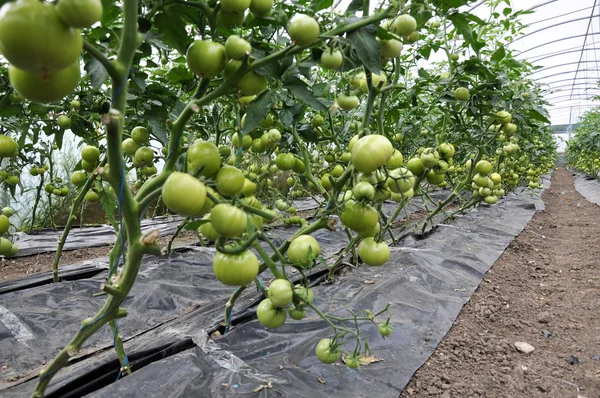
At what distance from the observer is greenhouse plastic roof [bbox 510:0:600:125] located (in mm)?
12164

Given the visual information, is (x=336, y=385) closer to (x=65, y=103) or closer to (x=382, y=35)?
Result: (x=382, y=35)

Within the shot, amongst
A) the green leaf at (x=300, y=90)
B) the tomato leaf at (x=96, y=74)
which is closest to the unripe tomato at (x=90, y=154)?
the tomato leaf at (x=96, y=74)

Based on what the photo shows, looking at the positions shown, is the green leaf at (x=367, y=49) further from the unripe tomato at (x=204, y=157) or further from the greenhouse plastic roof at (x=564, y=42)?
the greenhouse plastic roof at (x=564, y=42)

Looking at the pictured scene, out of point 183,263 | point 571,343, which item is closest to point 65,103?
point 183,263

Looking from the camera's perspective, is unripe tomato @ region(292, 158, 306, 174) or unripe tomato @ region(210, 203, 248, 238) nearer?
unripe tomato @ region(210, 203, 248, 238)

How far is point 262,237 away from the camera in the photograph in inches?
49.2

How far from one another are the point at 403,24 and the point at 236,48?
23.0 inches

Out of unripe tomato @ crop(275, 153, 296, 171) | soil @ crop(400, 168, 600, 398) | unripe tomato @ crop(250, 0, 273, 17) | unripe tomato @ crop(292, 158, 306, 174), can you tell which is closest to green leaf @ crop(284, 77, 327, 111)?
unripe tomato @ crop(250, 0, 273, 17)

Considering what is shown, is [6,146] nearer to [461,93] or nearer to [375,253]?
[375,253]

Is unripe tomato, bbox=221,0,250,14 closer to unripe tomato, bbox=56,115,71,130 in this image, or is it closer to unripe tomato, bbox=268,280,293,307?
unripe tomato, bbox=268,280,293,307

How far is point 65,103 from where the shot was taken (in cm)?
225

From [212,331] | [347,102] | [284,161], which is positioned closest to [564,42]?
[284,161]

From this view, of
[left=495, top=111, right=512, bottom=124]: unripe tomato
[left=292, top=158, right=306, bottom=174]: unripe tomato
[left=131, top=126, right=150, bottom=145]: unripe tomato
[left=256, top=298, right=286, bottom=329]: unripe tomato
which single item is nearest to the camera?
[left=256, top=298, right=286, bottom=329]: unripe tomato

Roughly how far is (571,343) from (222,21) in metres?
2.68
